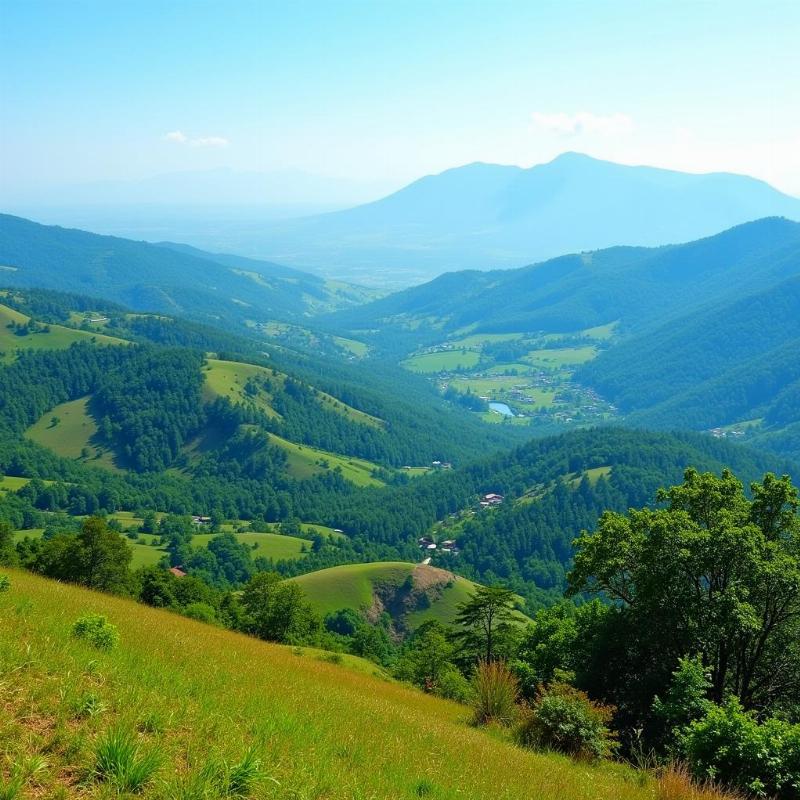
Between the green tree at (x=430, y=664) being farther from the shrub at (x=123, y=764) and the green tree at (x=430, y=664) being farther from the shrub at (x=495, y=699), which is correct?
the shrub at (x=123, y=764)

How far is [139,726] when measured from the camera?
8391 millimetres

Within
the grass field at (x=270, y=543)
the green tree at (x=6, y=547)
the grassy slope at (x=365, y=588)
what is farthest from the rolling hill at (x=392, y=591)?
the green tree at (x=6, y=547)

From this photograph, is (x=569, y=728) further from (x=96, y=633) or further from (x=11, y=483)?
(x=11, y=483)

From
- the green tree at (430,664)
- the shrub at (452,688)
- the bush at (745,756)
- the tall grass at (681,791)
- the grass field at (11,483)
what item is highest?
the tall grass at (681,791)

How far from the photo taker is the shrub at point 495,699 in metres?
18.6

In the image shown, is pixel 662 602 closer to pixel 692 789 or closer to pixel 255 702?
pixel 692 789

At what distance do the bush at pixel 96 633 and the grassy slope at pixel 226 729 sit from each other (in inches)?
10.3

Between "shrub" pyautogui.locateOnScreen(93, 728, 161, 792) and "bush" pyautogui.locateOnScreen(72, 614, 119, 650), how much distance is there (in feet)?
15.0

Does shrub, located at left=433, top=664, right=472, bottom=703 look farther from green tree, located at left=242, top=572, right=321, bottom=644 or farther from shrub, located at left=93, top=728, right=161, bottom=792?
shrub, located at left=93, top=728, right=161, bottom=792

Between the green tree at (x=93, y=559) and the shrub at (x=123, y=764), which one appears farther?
the green tree at (x=93, y=559)

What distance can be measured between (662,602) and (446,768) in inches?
693

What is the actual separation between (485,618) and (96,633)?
4294cm

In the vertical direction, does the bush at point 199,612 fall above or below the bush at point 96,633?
below

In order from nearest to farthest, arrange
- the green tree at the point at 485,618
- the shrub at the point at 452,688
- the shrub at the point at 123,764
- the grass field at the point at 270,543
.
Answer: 1. the shrub at the point at 123,764
2. the shrub at the point at 452,688
3. the green tree at the point at 485,618
4. the grass field at the point at 270,543
